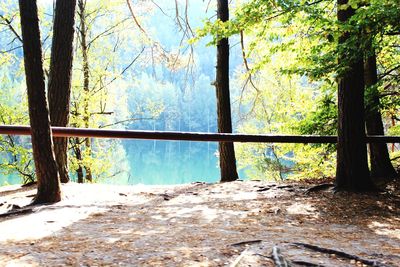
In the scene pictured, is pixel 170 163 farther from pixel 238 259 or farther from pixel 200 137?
pixel 238 259

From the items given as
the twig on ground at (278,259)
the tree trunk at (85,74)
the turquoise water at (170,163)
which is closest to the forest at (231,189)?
the twig on ground at (278,259)

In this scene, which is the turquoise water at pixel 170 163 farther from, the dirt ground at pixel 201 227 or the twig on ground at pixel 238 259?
the twig on ground at pixel 238 259

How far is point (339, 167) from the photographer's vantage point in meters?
5.66

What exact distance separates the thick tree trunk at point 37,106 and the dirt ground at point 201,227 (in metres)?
0.37

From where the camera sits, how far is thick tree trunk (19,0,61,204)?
4538 mm

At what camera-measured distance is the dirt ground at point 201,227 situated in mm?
2668

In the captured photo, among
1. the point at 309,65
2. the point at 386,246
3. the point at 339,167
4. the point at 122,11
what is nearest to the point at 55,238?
the point at 386,246

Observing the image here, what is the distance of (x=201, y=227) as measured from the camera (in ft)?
12.5

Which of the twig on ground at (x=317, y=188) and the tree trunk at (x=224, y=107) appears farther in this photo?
the tree trunk at (x=224, y=107)

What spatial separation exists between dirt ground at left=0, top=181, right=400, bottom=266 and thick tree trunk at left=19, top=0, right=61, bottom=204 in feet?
1.21

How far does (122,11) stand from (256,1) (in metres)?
11.6

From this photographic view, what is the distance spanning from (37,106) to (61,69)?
189cm

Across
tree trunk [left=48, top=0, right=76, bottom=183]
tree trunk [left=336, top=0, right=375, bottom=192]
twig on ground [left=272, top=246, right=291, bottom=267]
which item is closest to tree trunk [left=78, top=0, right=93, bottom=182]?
tree trunk [left=48, top=0, right=76, bottom=183]

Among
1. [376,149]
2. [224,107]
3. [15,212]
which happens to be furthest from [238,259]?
[376,149]
